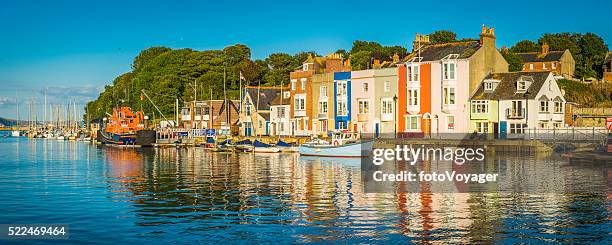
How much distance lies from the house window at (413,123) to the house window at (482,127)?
7.35m

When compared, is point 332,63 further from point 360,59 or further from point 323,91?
point 360,59

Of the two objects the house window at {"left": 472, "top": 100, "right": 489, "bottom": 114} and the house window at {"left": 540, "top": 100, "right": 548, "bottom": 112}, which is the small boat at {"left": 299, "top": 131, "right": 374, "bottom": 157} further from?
the house window at {"left": 540, "top": 100, "right": 548, "bottom": 112}

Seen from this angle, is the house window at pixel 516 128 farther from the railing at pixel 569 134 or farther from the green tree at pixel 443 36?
the green tree at pixel 443 36

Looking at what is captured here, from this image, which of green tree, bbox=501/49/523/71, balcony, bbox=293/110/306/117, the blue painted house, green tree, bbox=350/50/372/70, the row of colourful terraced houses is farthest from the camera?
green tree, bbox=350/50/372/70

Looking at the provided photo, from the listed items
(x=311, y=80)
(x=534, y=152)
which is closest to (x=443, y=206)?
(x=534, y=152)

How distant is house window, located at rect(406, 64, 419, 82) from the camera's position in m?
86.0

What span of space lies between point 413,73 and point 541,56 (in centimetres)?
5289

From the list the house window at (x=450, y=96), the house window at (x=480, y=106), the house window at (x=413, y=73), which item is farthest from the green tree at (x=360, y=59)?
the house window at (x=480, y=106)

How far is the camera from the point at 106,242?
2509 cm

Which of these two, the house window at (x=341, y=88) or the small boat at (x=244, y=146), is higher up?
the house window at (x=341, y=88)

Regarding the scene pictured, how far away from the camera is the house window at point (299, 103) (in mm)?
102875

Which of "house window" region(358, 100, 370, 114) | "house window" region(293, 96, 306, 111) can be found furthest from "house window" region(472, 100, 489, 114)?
"house window" region(293, 96, 306, 111)

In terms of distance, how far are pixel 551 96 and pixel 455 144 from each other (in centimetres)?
1472

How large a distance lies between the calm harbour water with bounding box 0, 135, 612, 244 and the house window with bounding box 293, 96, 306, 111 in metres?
55.1
